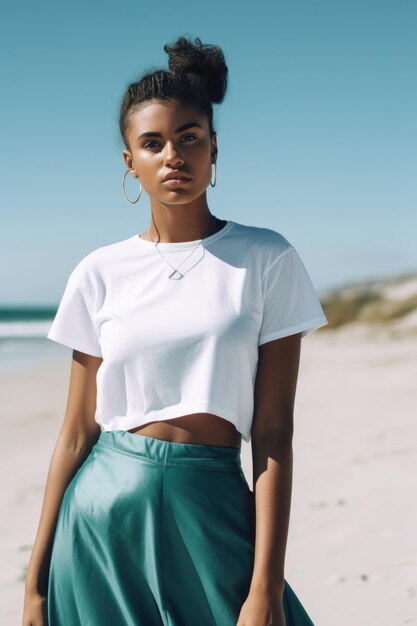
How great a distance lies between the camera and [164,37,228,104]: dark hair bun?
1.91 meters

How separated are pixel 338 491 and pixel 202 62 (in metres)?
3.83

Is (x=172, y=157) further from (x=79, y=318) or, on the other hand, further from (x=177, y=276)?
(x=79, y=318)

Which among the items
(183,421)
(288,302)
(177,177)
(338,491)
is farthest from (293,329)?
(338,491)

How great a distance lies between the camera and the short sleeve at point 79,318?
1900 mm

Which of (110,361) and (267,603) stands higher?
(110,361)

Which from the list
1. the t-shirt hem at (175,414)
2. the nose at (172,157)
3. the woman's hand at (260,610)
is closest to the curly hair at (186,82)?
the nose at (172,157)

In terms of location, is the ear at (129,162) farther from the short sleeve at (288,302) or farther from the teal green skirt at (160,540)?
the teal green skirt at (160,540)

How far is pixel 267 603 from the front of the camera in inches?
63.5

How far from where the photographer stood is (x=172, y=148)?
1784mm

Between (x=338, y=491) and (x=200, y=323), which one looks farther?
(x=338, y=491)

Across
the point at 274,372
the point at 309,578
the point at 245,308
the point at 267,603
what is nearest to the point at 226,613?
the point at 267,603

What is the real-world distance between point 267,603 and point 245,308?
0.58 m

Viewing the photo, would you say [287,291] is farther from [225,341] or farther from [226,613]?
[226,613]

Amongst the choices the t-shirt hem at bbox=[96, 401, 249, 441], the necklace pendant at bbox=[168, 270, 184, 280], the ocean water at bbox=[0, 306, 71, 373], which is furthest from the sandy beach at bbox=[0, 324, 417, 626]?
the ocean water at bbox=[0, 306, 71, 373]
